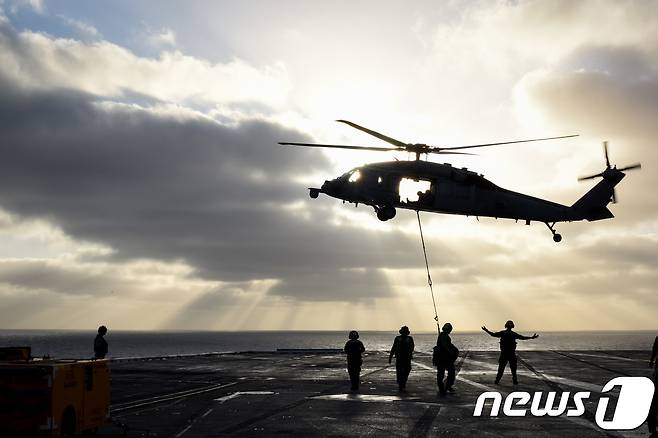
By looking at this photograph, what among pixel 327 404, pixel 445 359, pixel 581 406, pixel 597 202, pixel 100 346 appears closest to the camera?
pixel 581 406

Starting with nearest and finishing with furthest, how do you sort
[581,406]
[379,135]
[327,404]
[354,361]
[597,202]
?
[581,406] → [327,404] → [354,361] → [379,135] → [597,202]

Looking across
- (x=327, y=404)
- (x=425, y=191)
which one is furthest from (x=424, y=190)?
(x=327, y=404)

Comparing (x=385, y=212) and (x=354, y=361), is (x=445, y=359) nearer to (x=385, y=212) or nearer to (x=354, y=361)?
(x=354, y=361)

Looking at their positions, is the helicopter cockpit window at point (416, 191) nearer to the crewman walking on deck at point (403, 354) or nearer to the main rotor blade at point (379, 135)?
the main rotor blade at point (379, 135)

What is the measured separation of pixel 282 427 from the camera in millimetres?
14875

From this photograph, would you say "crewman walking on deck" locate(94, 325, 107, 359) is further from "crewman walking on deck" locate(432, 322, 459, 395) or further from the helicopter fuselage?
the helicopter fuselage

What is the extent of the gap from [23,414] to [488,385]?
16.8 m

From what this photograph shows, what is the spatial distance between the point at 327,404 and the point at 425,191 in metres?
13.0

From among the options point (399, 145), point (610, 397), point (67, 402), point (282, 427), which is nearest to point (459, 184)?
point (399, 145)

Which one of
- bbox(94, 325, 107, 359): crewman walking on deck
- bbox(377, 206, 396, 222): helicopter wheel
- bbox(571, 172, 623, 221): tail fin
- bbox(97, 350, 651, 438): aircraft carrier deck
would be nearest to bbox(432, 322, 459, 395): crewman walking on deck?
bbox(97, 350, 651, 438): aircraft carrier deck

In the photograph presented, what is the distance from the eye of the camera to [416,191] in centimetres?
2972

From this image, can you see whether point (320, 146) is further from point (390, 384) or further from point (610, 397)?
point (610, 397)

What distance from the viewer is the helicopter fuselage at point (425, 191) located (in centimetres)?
2952

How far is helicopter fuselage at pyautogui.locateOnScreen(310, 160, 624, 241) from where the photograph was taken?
1162 inches
